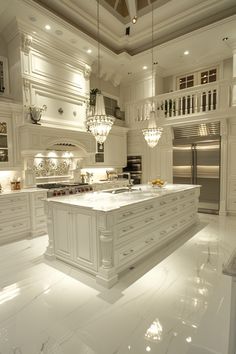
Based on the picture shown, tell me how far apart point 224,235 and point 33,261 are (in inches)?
139

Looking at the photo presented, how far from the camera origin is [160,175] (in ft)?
22.2

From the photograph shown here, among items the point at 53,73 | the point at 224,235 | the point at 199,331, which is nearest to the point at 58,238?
the point at 199,331

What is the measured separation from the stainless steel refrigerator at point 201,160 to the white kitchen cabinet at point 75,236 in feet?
14.2

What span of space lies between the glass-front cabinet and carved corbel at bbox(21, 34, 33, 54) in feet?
5.40

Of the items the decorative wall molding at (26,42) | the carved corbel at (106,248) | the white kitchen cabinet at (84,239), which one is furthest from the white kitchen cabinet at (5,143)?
the carved corbel at (106,248)

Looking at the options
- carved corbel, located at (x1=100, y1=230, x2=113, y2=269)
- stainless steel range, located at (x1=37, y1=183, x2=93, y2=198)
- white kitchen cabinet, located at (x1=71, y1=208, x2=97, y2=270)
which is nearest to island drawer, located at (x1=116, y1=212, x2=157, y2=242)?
carved corbel, located at (x1=100, y1=230, x2=113, y2=269)

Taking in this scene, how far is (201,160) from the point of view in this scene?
5980 millimetres

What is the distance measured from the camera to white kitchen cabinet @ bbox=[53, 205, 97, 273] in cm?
267

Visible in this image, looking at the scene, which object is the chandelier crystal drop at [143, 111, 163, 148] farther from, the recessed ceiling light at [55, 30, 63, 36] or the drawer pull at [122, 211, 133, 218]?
the recessed ceiling light at [55, 30, 63, 36]

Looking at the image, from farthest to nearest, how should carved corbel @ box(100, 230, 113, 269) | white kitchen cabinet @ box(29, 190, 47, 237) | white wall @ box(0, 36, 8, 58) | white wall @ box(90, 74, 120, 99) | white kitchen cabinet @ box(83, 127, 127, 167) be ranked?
white wall @ box(90, 74, 120, 99) → white kitchen cabinet @ box(83, 127, 127, 167) → white wall @ box(0, 36, 8, 58) → white kitchen cabinet @ box(29, 190, 47, 237) → carved corbel @ box(100, 230, 113, 269)

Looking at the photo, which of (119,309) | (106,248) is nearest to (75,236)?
(106,248)

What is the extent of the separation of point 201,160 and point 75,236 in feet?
14.7

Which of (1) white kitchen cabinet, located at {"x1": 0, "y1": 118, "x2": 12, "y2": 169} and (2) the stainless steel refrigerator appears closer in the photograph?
(1) white kitchen cabinet, located at {"x1": 0, "y1": 118, "x2": 12, "y2": 169}

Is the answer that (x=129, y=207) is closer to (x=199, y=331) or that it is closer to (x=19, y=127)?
(x=199, y=331)
